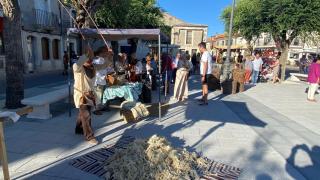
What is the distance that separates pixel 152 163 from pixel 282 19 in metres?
15.2

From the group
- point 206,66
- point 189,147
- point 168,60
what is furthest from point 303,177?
point 168,60

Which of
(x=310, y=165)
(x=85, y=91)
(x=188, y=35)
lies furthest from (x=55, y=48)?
(x=188, y=35)

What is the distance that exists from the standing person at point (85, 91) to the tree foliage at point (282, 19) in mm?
14221

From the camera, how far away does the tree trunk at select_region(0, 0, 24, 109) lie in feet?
23.3

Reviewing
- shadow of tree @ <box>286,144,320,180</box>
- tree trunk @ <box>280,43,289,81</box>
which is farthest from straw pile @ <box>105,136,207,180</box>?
tree trunk @ <box>280,43,289,81</box>

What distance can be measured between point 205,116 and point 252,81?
9314mm

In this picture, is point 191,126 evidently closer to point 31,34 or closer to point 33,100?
point 33,100

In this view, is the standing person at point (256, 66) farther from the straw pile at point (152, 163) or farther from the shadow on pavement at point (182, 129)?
the straw pile at point (152, 163)

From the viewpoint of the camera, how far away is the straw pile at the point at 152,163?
3.76 metres

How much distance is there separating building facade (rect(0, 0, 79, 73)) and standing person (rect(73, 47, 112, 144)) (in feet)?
53.9

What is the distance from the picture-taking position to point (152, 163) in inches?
154

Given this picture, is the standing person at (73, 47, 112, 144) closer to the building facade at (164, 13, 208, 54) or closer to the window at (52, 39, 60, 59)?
the window at (52, 39, 60, 59)

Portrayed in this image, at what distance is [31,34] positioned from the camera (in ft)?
70.5

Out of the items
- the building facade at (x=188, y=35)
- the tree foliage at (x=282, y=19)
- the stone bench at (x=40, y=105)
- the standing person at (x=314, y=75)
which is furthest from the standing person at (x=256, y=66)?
the building facade at (x=188, y=35)
